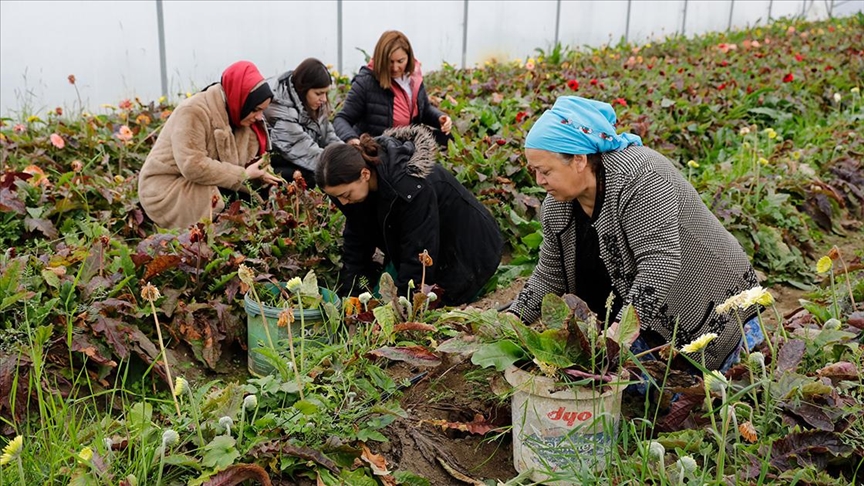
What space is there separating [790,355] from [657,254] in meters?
0.48

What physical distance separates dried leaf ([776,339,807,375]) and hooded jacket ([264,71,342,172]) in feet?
12.0

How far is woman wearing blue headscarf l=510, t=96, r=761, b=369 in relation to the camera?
265 centimetres

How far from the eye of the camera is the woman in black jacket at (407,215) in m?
3.75

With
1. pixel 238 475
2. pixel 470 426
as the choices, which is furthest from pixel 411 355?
pixel 238 475

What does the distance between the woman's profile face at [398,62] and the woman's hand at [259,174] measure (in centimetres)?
145

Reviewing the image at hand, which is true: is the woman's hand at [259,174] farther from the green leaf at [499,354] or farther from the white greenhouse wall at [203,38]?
the white greenhouse wall at [203,38]

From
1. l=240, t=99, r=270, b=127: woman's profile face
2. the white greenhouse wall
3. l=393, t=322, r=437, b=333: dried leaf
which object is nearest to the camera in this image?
l=393, t=322, r=437, b=333: dried leaf

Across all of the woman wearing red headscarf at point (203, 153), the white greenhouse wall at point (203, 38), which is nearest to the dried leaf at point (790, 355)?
the woman wearing red headscarf at point (203, 153)

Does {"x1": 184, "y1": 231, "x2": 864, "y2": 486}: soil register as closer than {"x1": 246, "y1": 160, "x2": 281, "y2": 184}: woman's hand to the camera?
Yes

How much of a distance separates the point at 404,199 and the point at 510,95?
4287mm

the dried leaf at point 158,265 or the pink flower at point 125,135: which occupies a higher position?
the pink flower at point 125,135

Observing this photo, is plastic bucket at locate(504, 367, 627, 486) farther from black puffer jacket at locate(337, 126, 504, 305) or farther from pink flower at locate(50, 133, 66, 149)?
pink flower at locate(50, 133, 66, 149)

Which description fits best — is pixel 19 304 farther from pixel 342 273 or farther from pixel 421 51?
pixel 421 51

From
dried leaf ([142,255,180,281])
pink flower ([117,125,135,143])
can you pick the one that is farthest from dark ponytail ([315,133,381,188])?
pink flower ([117,125,135,143])
